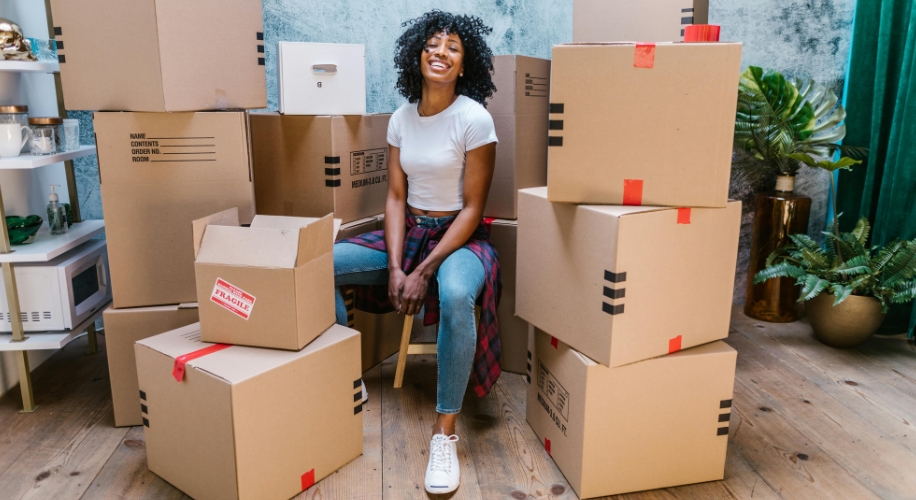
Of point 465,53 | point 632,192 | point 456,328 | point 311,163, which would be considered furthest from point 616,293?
point 311,163

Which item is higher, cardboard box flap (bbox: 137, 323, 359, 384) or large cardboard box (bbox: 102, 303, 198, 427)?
cardboard box flap (bbox: 137, 323, 359, 384)

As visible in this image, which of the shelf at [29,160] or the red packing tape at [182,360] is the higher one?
the shelf at [29,160]

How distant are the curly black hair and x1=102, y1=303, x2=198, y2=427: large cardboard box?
962 mm

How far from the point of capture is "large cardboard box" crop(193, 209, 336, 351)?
1.52 meters

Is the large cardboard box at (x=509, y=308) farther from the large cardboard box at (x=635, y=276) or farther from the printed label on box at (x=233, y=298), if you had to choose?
the printed label on box at (x=233, y=298)


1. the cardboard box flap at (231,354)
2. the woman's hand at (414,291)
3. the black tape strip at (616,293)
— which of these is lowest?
the cardboard box flap at (231,354)

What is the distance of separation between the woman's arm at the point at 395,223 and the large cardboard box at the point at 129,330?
1.85ft

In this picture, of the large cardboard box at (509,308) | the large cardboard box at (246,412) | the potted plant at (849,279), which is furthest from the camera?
the potted plant at (849,279)

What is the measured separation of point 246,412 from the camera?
143 cm

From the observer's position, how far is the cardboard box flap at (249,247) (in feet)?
4.97

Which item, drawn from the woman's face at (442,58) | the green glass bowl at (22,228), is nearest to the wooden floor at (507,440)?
the green glass bowl at (22,228)

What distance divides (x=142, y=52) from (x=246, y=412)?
94cm

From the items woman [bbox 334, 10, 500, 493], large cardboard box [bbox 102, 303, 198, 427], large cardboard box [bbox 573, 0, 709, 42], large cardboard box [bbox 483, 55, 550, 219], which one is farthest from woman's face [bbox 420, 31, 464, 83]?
large cardboard box [bbox 102, 303, 198, 427]

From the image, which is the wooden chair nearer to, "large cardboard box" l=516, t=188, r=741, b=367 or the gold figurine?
"large cardboard box" l=516, t=188, r=741, b=367
